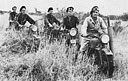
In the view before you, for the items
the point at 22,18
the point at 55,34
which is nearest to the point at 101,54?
the point at 55,34

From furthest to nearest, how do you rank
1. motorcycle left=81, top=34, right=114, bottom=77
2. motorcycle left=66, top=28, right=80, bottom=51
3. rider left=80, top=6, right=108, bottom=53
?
motorcycle left=66, top=28, right=80, bottom=51, rider left=80, top=6, right=108, bottom=53, motorcycle left=81, top=34, right=114, bottom=77

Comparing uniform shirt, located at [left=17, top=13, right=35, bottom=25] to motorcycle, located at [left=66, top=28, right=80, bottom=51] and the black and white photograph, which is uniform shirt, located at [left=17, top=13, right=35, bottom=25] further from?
motorcycle, located at [left=66, top=28, right=80, bottom=51]

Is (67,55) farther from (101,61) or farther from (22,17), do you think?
(22,17)

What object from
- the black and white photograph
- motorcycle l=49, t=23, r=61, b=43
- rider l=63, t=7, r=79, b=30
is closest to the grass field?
the black and white photograph

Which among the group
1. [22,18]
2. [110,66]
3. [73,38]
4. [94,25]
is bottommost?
[110,66]

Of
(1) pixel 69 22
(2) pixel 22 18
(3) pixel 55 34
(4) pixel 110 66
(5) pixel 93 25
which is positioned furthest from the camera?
(2) pixel 22 18

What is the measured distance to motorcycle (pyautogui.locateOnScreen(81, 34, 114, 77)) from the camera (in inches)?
216

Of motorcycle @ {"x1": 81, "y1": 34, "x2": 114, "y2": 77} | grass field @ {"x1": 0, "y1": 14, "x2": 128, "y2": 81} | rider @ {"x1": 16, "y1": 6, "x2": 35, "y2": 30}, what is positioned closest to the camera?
grass field @ {"x1": 0, "y1": 14, "x2": 128, "y2": 81}

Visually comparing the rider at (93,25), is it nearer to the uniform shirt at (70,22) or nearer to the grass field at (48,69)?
the grass field at (48,69)

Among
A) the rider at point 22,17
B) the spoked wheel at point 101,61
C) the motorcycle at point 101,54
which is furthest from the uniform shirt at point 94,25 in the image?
the rider at point 22,17

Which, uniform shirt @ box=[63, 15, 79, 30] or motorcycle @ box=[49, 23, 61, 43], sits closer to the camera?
motorcycle @ box=[49, 23, 61, 43]

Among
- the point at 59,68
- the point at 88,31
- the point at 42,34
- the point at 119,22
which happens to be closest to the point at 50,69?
the point at 59,68

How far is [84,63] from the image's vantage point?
5.55m

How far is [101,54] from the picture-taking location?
5480 millimetres
